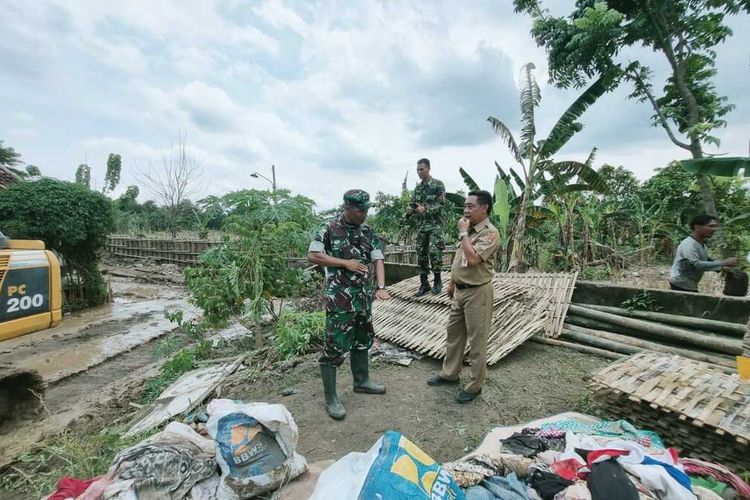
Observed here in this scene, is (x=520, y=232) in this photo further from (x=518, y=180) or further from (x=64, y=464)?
(x=64, y=464)

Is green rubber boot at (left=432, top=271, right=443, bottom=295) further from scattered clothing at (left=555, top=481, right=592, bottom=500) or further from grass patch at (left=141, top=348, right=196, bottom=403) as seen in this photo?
scattered clothing at (left=555, top=481, right=592, bottom=500)

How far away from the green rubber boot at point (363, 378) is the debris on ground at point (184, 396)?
1.64 meters

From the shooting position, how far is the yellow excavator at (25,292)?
3252 mm

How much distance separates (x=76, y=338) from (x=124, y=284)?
731cm

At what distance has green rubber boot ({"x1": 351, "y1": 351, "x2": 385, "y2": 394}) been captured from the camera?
3.46 meters

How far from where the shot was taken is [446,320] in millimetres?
4777

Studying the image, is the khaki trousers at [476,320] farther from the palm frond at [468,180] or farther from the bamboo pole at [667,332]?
the palm frond at [468,180]

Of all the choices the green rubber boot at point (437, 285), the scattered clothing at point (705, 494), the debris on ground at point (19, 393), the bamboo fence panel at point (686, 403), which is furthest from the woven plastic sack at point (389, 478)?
the debris on ground at point (19, 393)

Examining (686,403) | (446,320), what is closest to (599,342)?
(446,320)

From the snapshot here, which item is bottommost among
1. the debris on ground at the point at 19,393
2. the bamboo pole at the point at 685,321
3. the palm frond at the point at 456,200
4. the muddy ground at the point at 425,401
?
the debris on ground at the point at 19,393

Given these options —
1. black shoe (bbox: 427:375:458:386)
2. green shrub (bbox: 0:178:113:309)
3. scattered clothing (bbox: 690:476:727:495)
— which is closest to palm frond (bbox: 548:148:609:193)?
black shoe (bbox: 427:375:458:386)

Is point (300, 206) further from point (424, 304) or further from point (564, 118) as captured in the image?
point (564, 118)

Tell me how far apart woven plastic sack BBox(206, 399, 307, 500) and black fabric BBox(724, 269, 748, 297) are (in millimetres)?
5672

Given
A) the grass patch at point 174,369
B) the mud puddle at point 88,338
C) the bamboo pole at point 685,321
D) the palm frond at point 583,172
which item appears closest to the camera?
the bamboo pole at point 685,321
